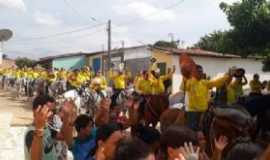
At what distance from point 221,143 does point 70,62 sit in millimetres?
46820

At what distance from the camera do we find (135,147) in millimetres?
3404

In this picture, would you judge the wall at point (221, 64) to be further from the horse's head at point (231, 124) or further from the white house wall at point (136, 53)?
the horse's head at point (231, 124)

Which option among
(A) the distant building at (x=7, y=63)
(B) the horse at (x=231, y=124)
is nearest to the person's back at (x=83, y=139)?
(B) the horse at (x=231, y=124)

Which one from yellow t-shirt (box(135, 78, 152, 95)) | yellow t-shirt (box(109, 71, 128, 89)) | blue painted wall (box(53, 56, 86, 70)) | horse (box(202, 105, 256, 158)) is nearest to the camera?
horse (box(202, 105, 256, 158))

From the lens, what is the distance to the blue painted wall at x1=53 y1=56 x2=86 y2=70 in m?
47.8

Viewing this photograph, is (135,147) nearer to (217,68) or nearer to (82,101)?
(82,101)

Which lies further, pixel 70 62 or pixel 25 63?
pixel 25 63

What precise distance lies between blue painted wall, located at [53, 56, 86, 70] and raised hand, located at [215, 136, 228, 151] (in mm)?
42904

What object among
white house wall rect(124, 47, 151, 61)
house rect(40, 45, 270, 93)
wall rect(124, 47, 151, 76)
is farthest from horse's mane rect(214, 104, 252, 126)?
white house wall rect(124, 47, 151, 61)

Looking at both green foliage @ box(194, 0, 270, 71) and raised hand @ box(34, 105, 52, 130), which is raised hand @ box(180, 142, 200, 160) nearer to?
raised hand @ box(34, 105, 52, 130)

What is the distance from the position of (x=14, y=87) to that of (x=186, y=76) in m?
30.0

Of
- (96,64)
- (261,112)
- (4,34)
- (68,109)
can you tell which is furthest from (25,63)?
(68,109)

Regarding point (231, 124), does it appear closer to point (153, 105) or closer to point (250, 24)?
point (153, 105)

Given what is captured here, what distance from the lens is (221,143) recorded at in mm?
4176
